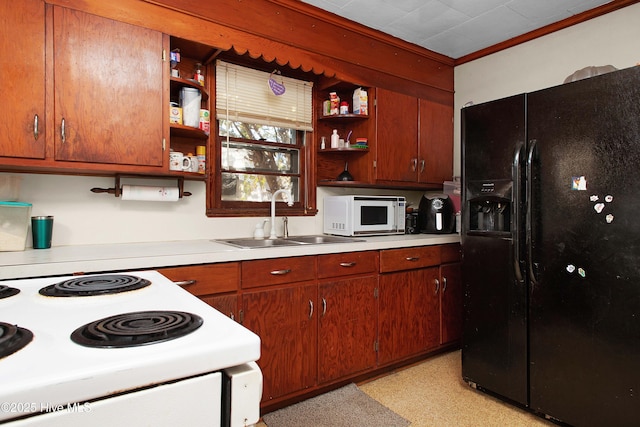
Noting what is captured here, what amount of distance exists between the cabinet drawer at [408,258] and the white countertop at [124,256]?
0.24 meters

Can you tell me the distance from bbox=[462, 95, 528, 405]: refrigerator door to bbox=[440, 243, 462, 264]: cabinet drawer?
1.75 ft

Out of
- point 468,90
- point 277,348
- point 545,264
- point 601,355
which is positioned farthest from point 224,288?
point 468,90

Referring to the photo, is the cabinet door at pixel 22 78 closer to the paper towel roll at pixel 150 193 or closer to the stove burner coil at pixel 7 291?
the paper towel roll at pixel 150 193

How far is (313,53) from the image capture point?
2.71 m

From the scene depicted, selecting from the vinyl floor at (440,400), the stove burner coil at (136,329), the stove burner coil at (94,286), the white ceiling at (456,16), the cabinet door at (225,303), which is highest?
the white ceiling at (456,16)

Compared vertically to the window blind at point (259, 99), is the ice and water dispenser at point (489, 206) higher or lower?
lower

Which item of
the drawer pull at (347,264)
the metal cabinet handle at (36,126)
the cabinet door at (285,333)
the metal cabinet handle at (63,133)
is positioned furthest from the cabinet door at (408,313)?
the metal cabinet handle at (36,126)

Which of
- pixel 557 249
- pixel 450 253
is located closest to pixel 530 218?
pixel 557 249

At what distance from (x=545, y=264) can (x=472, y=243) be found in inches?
16.7

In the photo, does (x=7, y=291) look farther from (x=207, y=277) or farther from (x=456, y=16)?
(x=456, y=16)

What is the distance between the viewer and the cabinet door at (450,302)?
294 centimetres

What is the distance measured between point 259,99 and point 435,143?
1.60 metres

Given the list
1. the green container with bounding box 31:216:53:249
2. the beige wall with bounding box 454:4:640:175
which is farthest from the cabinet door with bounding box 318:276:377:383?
the beige wall with bounding box 454:4:640:175

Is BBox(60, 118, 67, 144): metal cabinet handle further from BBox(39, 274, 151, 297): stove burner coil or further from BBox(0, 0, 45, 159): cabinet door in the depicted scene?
BBox(39, 274, 151, 297): stove burner coil
